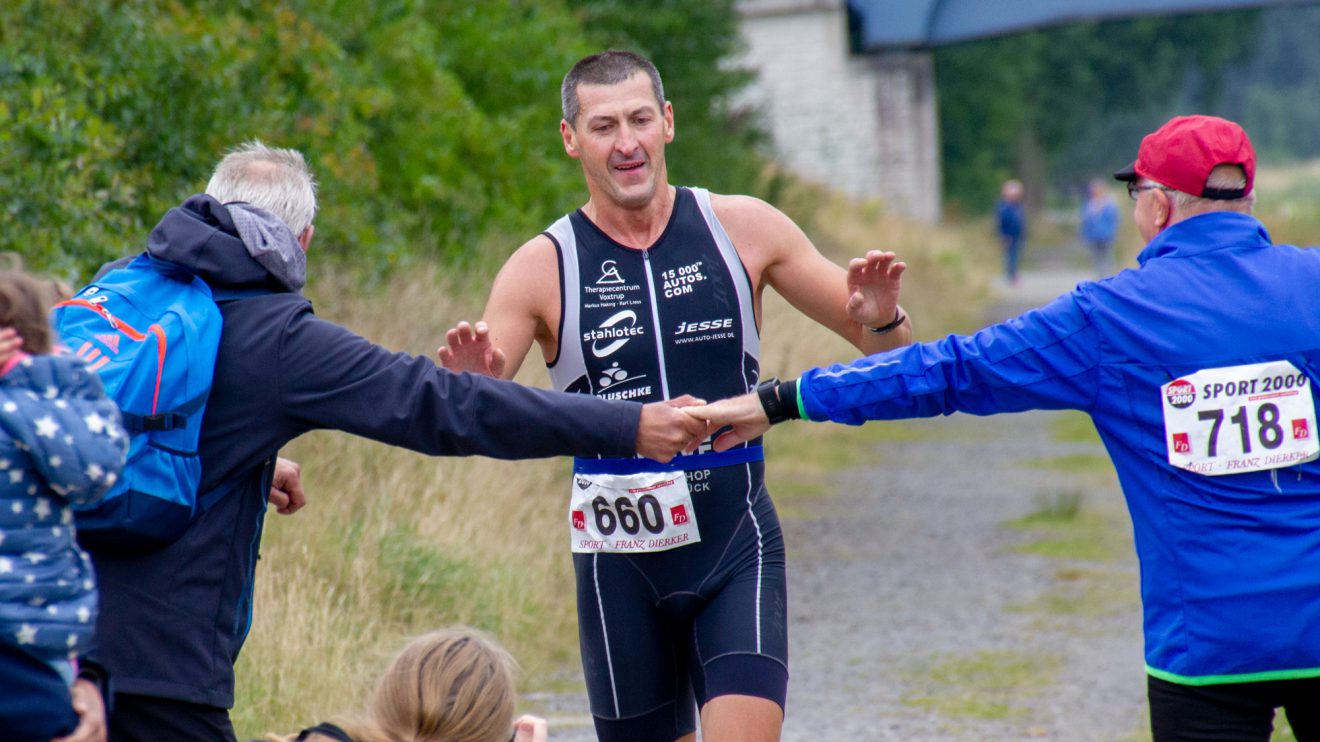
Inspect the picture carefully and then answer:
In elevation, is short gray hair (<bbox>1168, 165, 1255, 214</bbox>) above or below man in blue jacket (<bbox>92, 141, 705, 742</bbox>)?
above

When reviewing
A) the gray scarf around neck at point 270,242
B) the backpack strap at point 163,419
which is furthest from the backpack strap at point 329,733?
the gray scarf around neck at point 270,242

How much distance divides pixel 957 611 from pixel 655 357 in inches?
205

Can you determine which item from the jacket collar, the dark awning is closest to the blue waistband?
the jacket collar

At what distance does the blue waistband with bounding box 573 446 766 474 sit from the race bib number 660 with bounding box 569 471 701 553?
0.07ft

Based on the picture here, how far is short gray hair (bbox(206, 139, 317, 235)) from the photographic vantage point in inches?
142

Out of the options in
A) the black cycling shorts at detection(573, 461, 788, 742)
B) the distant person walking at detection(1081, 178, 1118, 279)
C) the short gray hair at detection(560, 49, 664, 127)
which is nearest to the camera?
the black cycling shorts at detection(573, 461, 788, 742)

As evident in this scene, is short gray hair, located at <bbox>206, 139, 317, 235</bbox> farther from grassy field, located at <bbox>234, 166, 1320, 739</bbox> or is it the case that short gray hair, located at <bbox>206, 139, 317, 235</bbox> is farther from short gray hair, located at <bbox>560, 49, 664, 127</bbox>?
grassy field, located at <bbox>234, 166, 1320, 739</bbox>

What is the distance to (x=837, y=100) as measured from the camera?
39.6m

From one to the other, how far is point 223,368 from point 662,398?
1493 mm

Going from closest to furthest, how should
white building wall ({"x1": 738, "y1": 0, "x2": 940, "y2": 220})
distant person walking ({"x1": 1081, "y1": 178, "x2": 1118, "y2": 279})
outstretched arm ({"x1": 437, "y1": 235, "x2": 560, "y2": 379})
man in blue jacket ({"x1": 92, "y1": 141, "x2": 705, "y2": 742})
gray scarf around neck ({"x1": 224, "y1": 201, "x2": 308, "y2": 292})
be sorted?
1. man in blue jacket ({"x1": 92, "y1": 141, "x2": 705, "y2": 742})
2. gray scarf around neck ({"x1": 224, "y1": 201, "x2": 308, "y2": 292})
3. outstretched arm ({"x1": 437, "y1": 235, "x2": 560, "y2": 379})
4. distant person walking ({"x1": 1081, "y1": 178, "x2": 1118, "y2": 279})
5. white building wall ({"x1": 738, "y1": 0, "x2": 940, "y2": 220})

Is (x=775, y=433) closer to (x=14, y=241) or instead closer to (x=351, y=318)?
(x=351, y=318)

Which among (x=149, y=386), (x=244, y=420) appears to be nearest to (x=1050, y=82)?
(x=244, y=420)

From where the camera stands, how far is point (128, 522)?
10.5 feet

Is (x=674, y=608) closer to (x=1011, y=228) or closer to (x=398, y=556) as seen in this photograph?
(x=398, y=556)
